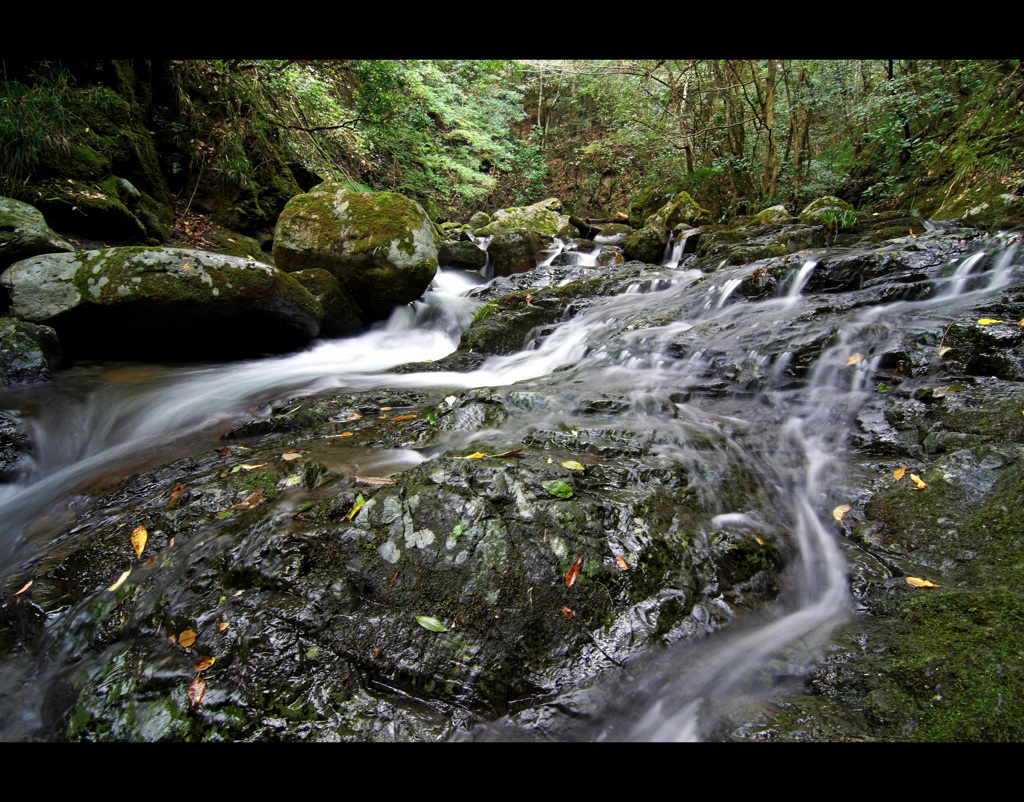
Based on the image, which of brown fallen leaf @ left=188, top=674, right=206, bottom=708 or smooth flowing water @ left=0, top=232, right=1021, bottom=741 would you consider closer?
brown fallen leaf @ left=188, top=674, right=206, bottom=708

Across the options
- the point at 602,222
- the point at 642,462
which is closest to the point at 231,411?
→ the point at 642,462

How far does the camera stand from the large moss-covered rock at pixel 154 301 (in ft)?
15.4

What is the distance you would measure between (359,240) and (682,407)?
17.5 ft

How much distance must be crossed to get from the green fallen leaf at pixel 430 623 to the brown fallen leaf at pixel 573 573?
537 mm

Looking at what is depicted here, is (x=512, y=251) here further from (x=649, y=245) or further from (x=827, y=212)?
(x=827, y=212)

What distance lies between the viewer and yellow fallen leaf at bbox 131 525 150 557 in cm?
235

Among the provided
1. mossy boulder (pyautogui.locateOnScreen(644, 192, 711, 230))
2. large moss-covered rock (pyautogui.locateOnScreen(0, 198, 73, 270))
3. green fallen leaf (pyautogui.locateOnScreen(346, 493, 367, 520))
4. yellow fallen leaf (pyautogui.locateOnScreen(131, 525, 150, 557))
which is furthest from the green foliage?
mossy boulder (pyautogui.locateOnScreen(644, 192, 711, 230))

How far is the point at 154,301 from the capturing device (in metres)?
5.04

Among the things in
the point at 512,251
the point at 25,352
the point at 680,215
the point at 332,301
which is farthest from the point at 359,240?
the point at 680,215

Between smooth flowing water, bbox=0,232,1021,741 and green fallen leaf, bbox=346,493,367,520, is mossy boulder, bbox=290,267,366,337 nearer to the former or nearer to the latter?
smooth flowing water, bbox=0,232,1021,741

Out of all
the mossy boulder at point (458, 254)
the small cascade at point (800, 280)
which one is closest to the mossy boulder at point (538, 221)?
the mossy boulder at point (458, 254)

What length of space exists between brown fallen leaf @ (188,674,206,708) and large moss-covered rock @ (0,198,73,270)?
5680mm
